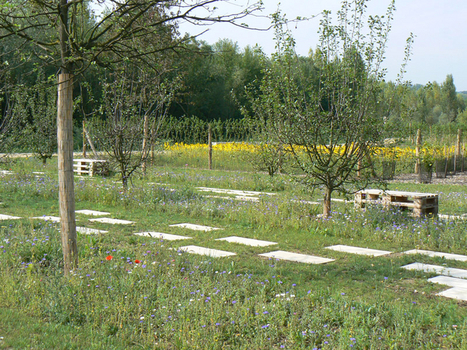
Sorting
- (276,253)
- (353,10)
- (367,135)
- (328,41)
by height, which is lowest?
(276,253)

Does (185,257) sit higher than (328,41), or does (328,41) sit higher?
(328,41)

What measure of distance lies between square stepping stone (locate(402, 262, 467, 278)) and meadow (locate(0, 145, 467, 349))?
20 centimetres

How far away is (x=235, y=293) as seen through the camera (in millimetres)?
4223

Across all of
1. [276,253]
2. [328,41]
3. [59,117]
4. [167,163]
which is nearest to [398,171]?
[167,163]

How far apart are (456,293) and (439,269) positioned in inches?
38.6

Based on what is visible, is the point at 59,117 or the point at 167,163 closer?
the point at 59,117

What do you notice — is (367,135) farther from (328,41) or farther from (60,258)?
(60,258)

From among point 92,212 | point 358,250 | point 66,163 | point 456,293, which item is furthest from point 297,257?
point 92,212

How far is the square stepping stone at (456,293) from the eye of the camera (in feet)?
13.9

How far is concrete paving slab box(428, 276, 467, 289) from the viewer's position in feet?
15.2

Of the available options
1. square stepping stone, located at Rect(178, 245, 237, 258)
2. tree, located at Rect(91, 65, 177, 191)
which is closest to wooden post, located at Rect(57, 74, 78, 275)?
square stepping stone, located at Rect(178, 245, 237, 258)

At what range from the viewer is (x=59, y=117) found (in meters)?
4.53

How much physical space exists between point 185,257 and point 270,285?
126cm

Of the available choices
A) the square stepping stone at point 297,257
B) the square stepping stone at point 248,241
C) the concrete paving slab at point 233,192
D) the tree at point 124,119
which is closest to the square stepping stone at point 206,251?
the square stepping stone at point 297,257
